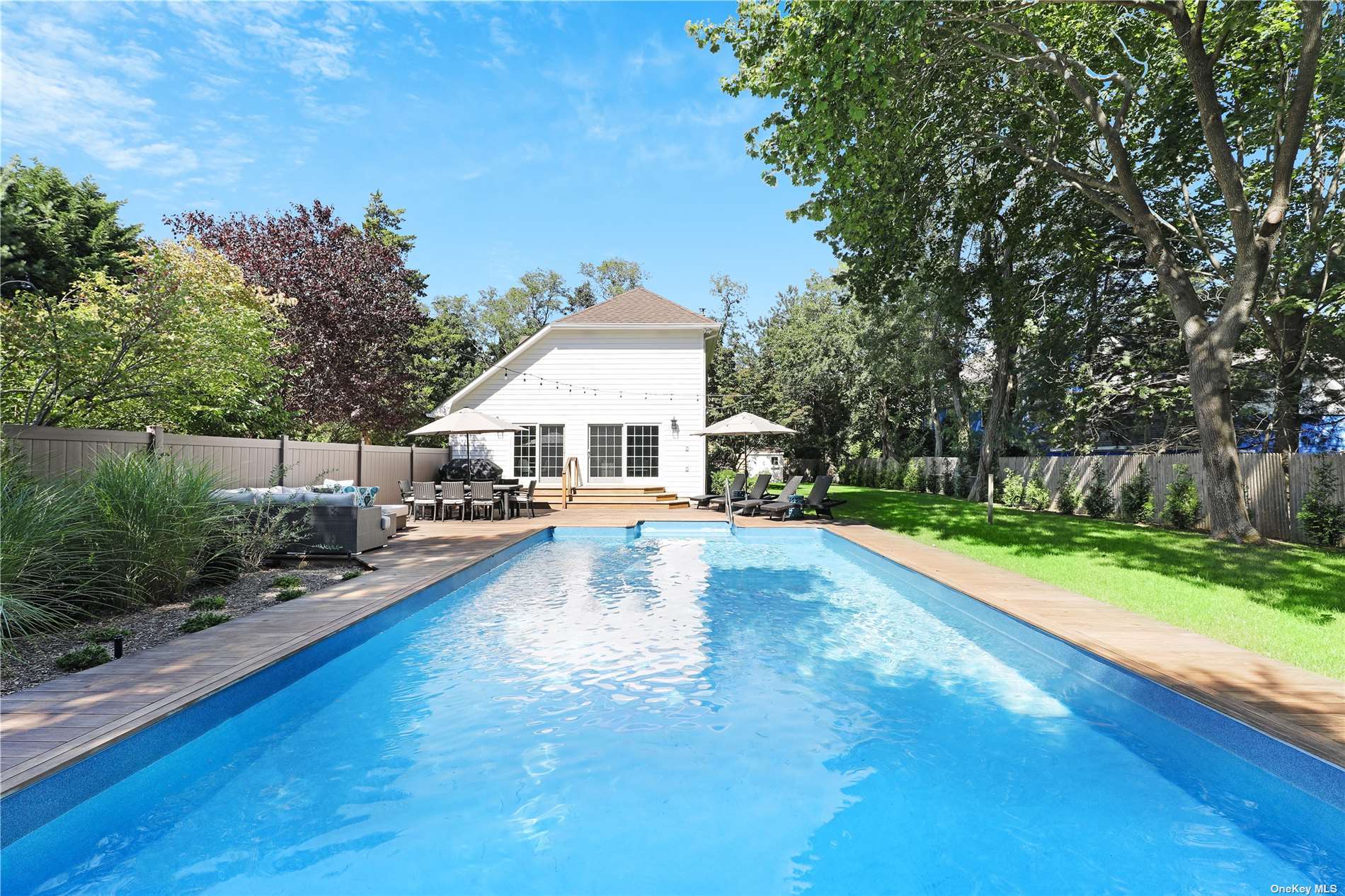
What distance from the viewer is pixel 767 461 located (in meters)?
34.3

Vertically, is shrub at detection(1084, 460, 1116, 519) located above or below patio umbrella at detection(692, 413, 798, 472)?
below

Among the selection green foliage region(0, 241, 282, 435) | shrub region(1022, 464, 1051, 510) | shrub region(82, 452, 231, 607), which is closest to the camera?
shrub region(82, 452, 231, 607)

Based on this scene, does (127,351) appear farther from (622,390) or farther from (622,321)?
(622,321)

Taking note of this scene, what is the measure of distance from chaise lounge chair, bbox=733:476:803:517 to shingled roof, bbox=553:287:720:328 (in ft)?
19.8

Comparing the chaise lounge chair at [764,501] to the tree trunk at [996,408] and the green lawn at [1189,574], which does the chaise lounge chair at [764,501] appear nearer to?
the green lawn at [1189,574]

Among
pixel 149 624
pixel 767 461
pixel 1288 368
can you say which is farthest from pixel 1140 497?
pixel 767 461

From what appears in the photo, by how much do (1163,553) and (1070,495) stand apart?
24.4 feet

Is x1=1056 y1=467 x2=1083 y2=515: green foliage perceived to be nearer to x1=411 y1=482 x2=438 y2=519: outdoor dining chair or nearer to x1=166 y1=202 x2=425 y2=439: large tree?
x1=411 y1=482 x2=438 y2=519: outdoor dining chair

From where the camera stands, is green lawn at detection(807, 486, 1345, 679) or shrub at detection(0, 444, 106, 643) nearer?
shrub at detection(0, 444, 106, 643)

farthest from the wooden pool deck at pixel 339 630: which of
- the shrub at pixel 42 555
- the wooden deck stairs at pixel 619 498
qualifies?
the wooden deck stairs at pixel 619 498

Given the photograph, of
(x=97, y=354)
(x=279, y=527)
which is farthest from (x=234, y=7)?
(x=279, y=527)

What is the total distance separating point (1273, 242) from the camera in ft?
32.7

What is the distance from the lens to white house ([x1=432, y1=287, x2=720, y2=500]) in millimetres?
19109

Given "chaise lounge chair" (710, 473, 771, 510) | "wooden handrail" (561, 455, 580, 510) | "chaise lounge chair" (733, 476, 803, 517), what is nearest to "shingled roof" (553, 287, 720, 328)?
"wooden handrail" (561, 455, 580, 510)
